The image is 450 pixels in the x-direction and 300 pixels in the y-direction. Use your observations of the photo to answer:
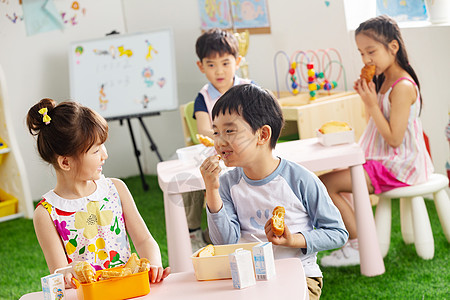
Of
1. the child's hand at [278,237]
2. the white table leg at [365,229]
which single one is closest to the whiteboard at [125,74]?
the white table leg at [365,229]

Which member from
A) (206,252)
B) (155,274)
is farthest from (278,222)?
(155,274)

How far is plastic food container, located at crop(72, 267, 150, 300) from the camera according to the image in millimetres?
1460

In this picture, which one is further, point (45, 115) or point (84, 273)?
point (45, 115)

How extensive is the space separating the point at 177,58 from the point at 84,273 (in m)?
3.63

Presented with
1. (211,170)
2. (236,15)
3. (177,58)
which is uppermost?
(236,15)

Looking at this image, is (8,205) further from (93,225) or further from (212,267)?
(212,267)

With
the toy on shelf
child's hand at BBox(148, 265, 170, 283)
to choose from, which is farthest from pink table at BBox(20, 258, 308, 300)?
the toy on shelf

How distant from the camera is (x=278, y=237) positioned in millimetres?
1609

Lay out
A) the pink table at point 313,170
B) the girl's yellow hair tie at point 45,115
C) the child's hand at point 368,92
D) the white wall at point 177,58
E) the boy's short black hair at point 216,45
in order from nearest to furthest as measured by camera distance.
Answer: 1. the girl's yellow hair tie at point 45,115
2. the pink table at point 313,170
3. the child's hand at point 368,92
4. the boy's short black hair at point 216,45
5. the white wall at point 177,58

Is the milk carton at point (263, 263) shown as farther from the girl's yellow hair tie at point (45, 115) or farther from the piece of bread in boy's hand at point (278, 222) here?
the girl's yellow hair tie at point (45, 115)

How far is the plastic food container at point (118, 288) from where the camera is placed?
1460 mm

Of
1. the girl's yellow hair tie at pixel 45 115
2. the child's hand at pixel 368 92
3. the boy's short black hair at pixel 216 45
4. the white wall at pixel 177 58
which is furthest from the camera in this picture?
the white wall at pixel 177 58

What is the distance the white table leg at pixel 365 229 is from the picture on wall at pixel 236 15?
1809 mm

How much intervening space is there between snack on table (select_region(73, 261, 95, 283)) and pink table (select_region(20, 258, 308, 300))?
6 centimetres
